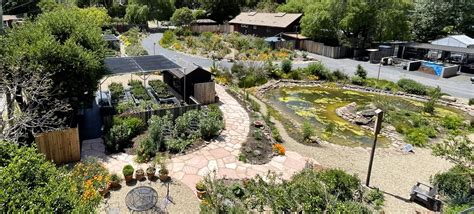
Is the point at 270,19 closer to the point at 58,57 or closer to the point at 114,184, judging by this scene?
the point at 58,57

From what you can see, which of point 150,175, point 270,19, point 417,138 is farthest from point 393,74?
point 150,175

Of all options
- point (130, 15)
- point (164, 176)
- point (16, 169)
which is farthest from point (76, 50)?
point (130, 15)

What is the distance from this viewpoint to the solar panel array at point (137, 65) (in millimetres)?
16594

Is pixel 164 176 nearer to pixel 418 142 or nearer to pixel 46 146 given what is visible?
pixel 46 146

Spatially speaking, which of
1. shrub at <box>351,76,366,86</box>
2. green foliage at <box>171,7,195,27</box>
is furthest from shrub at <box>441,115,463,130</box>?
green foliage at <box>171,7,195,27</box>

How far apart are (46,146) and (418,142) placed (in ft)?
55.9

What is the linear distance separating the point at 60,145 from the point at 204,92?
29.2 feet

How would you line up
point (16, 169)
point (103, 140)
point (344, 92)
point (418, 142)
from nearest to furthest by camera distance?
point (16, 169) → point (103, 140) → point (418, 142) → point (344, 92)

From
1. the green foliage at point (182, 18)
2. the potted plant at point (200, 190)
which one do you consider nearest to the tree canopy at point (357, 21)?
the green foliage at point (182, 18)

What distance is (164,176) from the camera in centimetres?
1096

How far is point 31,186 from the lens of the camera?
16.1 feet

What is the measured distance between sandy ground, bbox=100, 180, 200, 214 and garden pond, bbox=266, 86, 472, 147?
903 centimetres

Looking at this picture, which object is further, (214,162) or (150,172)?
(214,162)

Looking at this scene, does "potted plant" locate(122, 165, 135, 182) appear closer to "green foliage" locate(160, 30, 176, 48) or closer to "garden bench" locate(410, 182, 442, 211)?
"garden bench" locate(410, 182, 442, 211)
